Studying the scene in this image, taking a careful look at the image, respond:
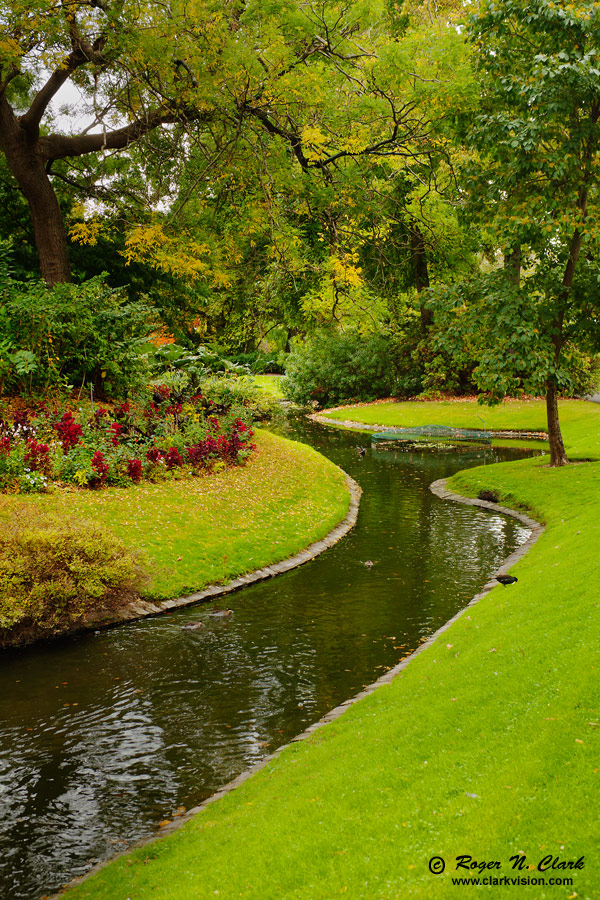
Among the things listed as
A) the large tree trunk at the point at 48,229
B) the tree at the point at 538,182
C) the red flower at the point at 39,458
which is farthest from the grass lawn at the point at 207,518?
the large tree trunk at the point at 48,229

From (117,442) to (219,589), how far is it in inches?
220

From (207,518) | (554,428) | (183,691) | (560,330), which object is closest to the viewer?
(183,691)

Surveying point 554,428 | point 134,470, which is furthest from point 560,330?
point 134,470

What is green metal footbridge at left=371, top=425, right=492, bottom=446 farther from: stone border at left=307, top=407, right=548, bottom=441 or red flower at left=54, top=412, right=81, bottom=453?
red flower at left=54, top=412, right=81, bottom=453

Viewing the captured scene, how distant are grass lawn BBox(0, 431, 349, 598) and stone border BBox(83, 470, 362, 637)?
0.50 ft

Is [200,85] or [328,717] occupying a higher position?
[200,85]

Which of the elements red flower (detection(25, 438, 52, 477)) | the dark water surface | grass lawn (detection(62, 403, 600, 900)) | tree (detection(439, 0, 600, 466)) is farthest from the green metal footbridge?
grass lawn (detection(62, 403, 600, 900))

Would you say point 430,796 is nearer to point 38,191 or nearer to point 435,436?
point 38,191

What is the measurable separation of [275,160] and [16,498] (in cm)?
1002

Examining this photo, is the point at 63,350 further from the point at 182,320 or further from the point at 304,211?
the point at 182,320

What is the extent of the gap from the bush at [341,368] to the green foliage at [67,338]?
27.6 metres

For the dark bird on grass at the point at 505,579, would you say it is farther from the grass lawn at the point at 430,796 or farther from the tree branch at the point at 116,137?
the tree branch at the point at 116,137

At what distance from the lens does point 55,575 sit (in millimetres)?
10586

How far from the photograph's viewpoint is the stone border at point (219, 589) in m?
11.5
